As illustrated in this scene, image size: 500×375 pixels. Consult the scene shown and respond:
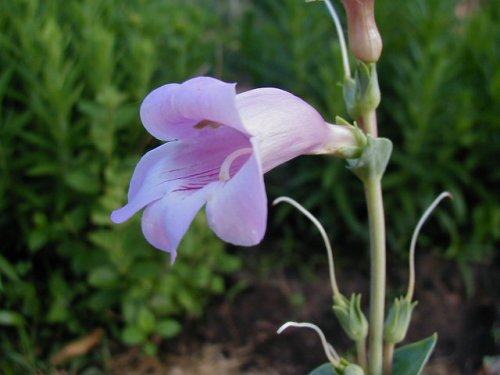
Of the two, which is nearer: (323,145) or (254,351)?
(323,145)

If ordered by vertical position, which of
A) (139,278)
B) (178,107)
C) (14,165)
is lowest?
(139,278)

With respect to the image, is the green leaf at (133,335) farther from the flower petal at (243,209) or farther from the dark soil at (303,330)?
the flower petal at (243,209)

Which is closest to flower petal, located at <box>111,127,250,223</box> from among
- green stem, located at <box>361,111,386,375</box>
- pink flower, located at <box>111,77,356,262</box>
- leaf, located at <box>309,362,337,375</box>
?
pink flower, located at <box>111,77,356,262</box>

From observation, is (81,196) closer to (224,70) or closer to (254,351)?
(254,351)

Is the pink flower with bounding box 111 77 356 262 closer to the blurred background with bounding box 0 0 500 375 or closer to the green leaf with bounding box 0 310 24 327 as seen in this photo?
the blurred background with bounding box 0 0 500 375

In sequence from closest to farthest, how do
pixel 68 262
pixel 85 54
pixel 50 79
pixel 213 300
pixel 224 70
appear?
pixel 50 79, pixel 85 54, pixel 68 262, pixel 213 300, pixel 224 70

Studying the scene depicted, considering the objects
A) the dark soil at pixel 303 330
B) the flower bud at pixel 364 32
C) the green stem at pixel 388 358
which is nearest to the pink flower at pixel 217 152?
the flower bud at pixel 364 32

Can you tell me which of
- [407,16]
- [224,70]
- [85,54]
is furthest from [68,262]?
[407,16]

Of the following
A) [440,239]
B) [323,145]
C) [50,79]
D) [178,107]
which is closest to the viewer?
[178,107]

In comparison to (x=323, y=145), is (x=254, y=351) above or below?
below
